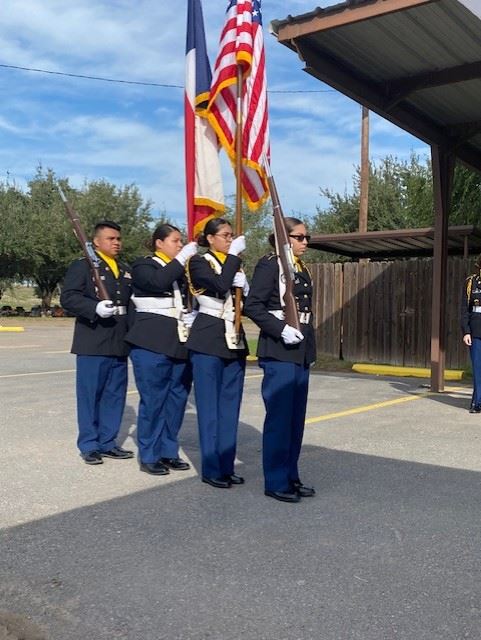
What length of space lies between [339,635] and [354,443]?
3.78 m

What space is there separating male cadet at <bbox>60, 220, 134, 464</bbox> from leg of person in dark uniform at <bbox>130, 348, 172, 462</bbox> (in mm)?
496

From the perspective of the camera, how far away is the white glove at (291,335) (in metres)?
4.58

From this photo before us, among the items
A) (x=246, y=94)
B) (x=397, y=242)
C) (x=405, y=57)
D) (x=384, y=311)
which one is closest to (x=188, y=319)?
(x=246, y=94)

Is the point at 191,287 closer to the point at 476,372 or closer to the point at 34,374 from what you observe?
the point at 476,372

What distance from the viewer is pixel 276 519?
430cm

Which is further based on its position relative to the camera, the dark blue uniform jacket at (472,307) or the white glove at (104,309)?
the dark blue uniform jacket at (472,307)

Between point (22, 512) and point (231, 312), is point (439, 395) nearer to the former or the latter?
point (231, 312)

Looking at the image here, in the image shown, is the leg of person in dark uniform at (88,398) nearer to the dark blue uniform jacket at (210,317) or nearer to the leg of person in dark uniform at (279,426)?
the dark blue uniform jacket at (210,317)

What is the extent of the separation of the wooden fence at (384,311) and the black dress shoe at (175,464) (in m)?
8.64

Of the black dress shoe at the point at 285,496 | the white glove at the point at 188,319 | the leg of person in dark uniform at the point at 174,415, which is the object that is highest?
the white glove at the point at 188,319

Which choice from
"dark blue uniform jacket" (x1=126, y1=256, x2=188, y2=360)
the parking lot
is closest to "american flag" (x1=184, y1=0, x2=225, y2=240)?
"dark blue uniform jacket" (x1=126, y1=256, x2=188, y2=360)

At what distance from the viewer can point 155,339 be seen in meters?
5.33

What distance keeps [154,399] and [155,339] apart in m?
0.45

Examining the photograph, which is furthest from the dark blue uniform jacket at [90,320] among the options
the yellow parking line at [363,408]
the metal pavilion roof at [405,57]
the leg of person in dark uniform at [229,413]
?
the metal pavilion roof at [405,57]
